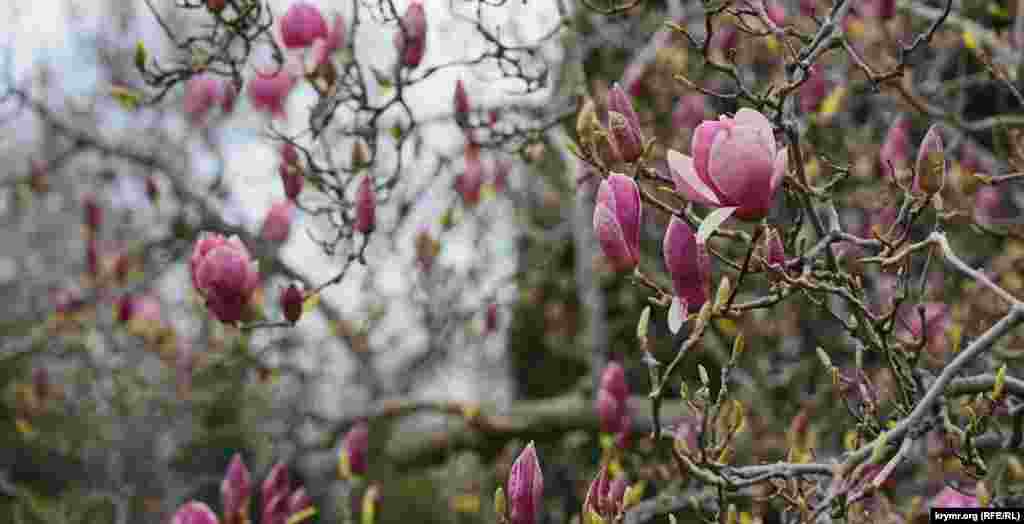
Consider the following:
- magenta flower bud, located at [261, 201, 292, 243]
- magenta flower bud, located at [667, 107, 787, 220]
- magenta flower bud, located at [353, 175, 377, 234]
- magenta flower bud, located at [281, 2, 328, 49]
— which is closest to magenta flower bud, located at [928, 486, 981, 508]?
magenta flower bud, located at [667, 107, 787, 220]

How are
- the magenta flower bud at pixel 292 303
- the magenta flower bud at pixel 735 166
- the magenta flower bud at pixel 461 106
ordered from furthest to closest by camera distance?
the magenta flower bud at pixel 461 106
the magenta flower bud at pixel 292 303
the magenta flower bud at pixel 735 166

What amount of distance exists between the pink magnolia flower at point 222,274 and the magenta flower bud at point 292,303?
6 cm

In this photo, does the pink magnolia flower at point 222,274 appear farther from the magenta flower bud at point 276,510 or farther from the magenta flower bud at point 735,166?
the magenta flower bud at point 735,166

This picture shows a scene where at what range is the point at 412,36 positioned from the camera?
5.41 feet

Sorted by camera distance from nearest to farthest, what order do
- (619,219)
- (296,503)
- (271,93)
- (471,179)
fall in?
(619,219), (296,503), (271,93), (471,179)

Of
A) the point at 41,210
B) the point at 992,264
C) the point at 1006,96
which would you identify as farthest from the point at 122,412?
the point at 41,210

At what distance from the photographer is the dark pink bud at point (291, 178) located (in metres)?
1.67

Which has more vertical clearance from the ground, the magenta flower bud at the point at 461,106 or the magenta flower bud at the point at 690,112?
the magenta flower bud at the point at 690,112

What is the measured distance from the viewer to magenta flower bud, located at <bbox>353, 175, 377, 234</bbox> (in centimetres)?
156

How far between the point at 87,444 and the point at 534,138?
122 inches

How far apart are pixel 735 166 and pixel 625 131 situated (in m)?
0.21

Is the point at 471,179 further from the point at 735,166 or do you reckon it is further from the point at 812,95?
the point at 735,166

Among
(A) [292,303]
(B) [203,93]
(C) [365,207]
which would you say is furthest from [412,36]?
(B) [203,93]

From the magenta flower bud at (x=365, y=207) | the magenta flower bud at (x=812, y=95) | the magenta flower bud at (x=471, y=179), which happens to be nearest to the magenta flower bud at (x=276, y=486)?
the magenta flower bud at (x=365, y=207)
